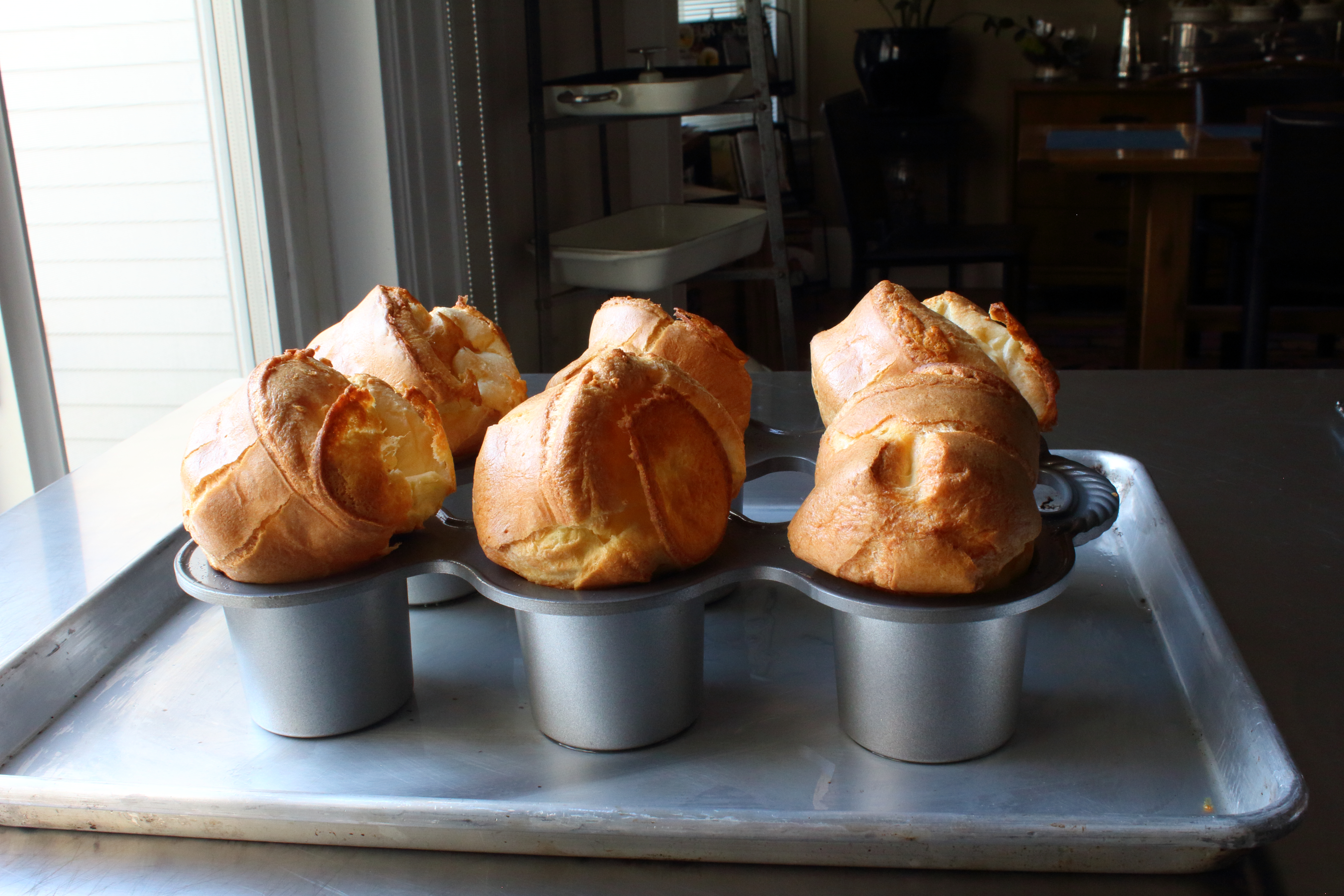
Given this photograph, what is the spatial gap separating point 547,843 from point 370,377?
0.33 metres

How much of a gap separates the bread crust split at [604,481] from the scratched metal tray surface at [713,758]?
13cm

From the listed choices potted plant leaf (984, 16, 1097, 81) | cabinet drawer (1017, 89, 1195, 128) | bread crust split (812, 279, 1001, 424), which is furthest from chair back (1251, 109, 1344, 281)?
potted plant leaf (984, 16, 1097, 81)

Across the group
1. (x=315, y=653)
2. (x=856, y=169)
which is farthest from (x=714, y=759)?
(x=856, y=169)

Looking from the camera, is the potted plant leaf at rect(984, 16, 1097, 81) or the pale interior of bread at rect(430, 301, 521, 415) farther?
the potted plant leaf at rect(984, 16, 1097, 81)

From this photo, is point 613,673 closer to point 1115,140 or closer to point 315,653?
point 315,653

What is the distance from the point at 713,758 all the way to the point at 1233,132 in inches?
141

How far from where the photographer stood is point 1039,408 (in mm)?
913

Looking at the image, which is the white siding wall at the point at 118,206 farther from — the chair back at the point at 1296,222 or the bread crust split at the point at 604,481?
the chair back at the point at 1296,222

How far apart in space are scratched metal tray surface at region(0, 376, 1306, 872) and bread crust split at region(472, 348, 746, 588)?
0.13 meters

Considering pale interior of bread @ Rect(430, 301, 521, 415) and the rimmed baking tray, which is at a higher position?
pale interior of bread @ Rect(430, 301, 521, 415)

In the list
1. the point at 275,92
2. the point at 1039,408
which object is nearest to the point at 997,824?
the point at 1039,408

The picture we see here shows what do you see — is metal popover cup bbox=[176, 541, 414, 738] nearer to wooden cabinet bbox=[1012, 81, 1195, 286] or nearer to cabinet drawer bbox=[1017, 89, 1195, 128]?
wooden cabinet bbox=[1012, 81, 1195, 286]

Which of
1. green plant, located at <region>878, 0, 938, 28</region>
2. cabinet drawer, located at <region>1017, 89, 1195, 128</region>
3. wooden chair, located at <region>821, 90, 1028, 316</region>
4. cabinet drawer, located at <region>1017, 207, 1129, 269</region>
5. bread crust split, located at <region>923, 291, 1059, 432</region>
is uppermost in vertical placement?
green plant, located at <region>878, 0, 938, 28</region>

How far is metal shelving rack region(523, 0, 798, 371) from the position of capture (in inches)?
98.7
